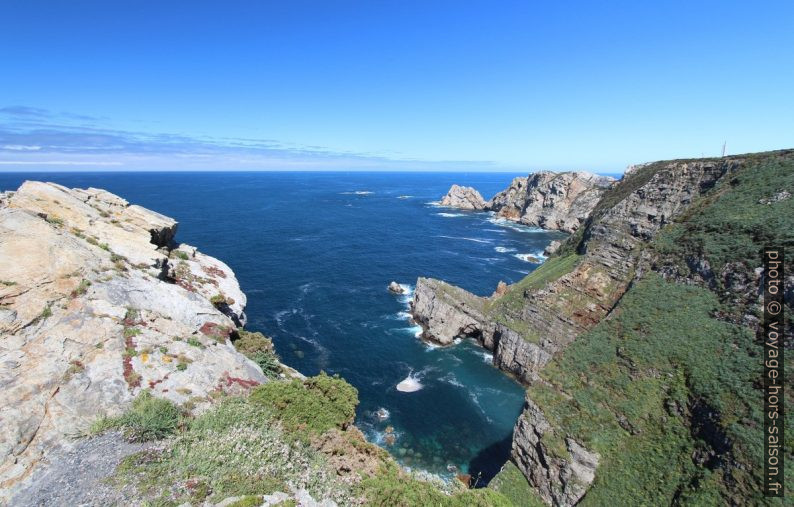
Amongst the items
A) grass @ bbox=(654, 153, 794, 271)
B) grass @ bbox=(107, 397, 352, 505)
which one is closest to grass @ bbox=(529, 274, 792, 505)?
grass @ bbox=(654, 153, 794, 271)

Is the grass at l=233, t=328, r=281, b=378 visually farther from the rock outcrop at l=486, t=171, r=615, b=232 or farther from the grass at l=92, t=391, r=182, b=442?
the rock outcrop at l=486, t=171, r=615, b=232

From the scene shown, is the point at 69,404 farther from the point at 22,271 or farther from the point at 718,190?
the point at 718,190

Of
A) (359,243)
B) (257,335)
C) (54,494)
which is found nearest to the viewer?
(54,494)

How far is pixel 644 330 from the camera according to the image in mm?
49812

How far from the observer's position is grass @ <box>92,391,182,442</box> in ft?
75.6

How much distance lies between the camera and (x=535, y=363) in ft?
210

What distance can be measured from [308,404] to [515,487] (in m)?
27.5

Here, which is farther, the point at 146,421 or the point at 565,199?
the point at 565,199

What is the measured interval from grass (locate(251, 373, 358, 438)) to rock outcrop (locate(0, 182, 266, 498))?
12.0 ft

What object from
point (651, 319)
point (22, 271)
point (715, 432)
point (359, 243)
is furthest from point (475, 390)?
point (359, 243)

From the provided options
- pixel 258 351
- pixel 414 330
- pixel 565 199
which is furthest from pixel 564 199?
pixel 258 351

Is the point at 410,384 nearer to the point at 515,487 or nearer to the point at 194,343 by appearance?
the point at 515,487

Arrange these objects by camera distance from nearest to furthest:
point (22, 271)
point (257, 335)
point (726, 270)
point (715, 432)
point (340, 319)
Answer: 1. point (22, 271)
2. point (715, 432)
3. point (257, 335)
4. point (726, 270)
5. point (340, 319)

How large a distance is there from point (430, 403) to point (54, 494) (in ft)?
160
